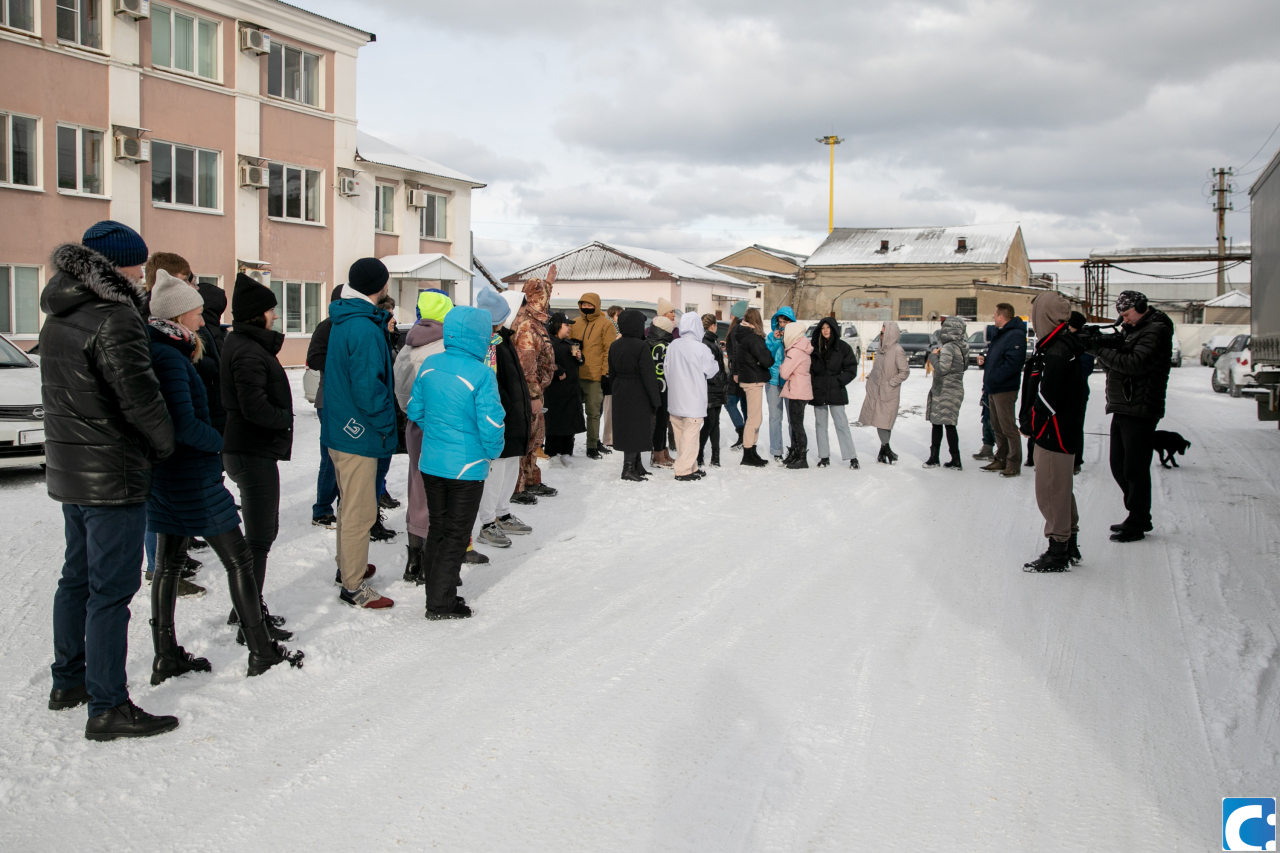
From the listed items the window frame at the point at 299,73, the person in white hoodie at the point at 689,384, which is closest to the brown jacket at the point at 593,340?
the person in white hoodie at the point at 689,384

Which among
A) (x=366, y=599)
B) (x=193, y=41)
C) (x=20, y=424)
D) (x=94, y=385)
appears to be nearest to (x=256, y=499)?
(x=366, y=599)

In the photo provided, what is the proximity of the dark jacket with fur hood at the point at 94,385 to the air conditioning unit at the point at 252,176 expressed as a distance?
2123cm

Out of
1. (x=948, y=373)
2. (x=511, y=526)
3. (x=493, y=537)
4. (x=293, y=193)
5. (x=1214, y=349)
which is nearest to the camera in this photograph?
(x=493, y=537)

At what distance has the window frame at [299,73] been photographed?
77.5ft

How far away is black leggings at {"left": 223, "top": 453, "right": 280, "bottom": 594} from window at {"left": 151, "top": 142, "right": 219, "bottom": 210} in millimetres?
19793

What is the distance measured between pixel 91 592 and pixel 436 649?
1.67 m

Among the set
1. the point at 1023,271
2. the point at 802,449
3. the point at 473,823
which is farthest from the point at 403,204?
the point at 1023,271

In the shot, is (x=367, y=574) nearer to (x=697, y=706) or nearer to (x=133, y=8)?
(x=697, y=706)

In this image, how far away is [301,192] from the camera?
24.6 m

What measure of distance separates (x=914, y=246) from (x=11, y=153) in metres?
52.8

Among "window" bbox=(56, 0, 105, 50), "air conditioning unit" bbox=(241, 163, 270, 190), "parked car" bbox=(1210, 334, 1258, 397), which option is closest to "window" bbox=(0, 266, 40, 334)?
"window" bbox=(56, 0, 105, 50)

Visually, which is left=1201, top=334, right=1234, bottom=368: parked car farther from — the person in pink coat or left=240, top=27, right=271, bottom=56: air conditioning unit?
left=240, top=27, right=271, bottom=56: air conditioning unit

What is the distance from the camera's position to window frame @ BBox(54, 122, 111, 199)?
776 inches

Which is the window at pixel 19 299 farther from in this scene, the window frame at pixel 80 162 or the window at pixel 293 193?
the window at pixel 293 193
